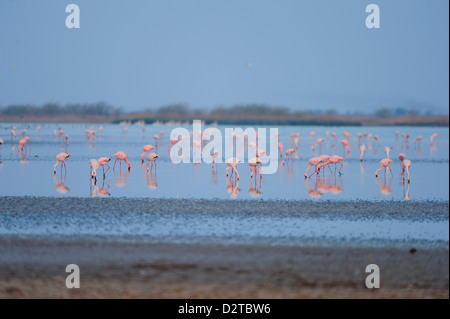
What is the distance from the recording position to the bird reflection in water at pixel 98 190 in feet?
42.5

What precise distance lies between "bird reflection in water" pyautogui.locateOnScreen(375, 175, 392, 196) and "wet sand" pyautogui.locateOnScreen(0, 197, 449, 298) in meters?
5.85

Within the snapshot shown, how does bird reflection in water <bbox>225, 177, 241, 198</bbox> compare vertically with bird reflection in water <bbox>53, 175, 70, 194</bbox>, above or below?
below

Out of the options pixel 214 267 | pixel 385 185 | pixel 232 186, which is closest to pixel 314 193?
pixel 232 186

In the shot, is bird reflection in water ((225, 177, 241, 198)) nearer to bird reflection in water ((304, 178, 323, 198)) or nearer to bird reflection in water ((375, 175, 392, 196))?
bird reflection in water ((304, 178, 323, 198))

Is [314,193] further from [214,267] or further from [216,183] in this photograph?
[214,267]

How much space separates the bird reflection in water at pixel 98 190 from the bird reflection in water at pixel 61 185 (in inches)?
22.8

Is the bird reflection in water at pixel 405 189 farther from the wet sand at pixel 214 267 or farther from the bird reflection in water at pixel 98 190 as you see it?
the bird reflection in water at pixel 98 190

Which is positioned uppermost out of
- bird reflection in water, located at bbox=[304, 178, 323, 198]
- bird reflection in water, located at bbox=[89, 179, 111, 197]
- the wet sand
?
bird reflection in water, located at bbox=[89, 179, 111, 197]

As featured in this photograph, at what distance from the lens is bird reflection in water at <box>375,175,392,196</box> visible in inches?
550

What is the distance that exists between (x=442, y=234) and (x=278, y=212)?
2871 millimetres

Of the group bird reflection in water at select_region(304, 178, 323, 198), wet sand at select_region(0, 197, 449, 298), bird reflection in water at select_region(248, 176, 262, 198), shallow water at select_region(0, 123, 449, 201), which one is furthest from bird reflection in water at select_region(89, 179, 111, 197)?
bird reflection in water at select_region(304, 178, 323, 198)

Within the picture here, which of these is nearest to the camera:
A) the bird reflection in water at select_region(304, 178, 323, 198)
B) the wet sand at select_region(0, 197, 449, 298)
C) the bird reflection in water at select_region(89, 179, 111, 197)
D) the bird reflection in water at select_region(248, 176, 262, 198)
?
the wet sand at select_region(0, 197, 449, 298)

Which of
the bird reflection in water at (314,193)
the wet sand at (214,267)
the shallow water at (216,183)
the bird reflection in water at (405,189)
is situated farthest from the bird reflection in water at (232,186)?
the wet sand at (214,267)

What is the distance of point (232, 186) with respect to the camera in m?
14.8
